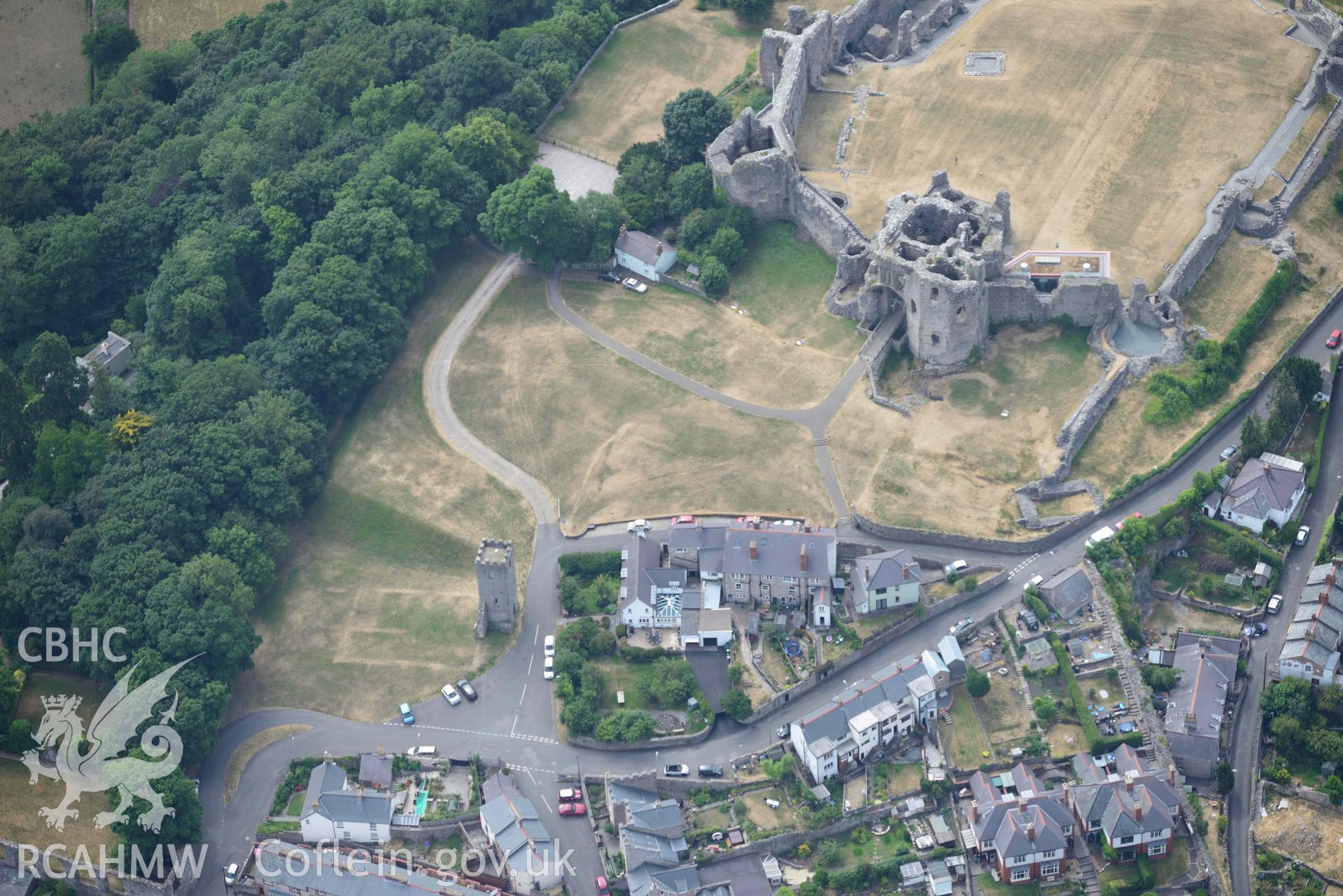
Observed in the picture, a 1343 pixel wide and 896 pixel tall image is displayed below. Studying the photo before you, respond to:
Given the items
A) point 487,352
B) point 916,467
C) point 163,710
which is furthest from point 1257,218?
point 163,710

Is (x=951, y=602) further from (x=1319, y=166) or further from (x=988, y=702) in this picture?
(x=1319, y=166)

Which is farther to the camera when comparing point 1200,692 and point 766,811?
point 1200,692

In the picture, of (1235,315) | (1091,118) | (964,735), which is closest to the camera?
(964,735)

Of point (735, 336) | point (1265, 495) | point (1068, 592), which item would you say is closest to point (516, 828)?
point (1068, 592)

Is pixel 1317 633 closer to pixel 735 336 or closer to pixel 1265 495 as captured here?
pixel 1265 495

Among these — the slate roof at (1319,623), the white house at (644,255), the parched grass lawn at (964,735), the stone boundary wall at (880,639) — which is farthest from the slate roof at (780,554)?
the slate roof at (1319,623)

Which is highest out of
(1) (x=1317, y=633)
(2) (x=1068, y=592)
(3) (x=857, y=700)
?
(1) (x=1317, y=633)

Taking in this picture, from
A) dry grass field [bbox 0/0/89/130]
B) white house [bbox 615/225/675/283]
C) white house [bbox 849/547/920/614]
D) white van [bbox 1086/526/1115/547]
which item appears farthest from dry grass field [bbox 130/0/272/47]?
white van [bbox 1086/526/1115/547]

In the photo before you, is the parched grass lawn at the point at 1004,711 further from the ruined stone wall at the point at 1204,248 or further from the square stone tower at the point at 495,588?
the ruined stone wall at the point at 1204,248
